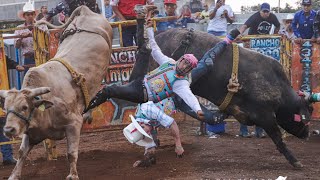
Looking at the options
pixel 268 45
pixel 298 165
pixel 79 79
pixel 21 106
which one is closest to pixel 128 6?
pixel 268 45

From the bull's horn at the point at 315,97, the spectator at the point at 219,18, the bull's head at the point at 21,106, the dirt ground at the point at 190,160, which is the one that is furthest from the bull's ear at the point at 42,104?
the spectator at the point at 219,18

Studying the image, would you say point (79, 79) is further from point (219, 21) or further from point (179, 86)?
point (219, 21)

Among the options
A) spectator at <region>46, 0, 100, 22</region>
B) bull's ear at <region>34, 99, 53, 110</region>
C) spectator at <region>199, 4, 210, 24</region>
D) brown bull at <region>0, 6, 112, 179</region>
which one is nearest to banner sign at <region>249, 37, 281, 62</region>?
spectator at <region>46, 0, 100, 22</region>

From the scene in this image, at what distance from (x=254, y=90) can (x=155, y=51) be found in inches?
53.7

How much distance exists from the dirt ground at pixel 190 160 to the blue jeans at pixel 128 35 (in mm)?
1582

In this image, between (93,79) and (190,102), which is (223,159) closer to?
(190,102)

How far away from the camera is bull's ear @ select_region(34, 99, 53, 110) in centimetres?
647

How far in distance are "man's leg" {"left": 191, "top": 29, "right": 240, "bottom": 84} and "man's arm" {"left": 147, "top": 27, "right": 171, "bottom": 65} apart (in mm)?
404

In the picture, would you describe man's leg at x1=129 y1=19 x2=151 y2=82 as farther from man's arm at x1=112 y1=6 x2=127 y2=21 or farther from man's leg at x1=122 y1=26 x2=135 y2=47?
man's arm at x1=112 y1=6 x2=127 y2=21

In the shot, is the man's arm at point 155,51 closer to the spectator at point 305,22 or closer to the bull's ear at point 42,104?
the bull's ear at point 42,104

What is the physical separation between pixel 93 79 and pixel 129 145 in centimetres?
198

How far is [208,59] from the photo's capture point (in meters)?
7.92

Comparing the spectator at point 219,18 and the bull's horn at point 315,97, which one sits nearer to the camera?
the bull's horn at point 315,97

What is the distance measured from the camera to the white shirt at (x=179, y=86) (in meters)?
7.31
